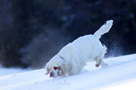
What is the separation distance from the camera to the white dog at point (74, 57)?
5.20 metres

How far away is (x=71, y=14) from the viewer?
1888 centimetres

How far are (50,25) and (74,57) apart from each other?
1433 centimetres

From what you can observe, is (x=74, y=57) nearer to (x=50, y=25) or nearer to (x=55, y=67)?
(x=55, y=67)

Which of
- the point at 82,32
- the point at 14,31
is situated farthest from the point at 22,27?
the point at 82,32

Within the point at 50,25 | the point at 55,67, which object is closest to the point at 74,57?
the point at 55,67

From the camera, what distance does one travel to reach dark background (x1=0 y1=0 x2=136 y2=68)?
17.1m

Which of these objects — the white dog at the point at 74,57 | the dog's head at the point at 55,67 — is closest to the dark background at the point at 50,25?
the white dog at the point at 74,57

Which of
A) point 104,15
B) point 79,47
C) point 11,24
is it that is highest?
point 11,24

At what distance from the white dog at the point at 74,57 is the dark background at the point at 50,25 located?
9530 mm

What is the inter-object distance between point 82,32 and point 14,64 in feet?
16.9

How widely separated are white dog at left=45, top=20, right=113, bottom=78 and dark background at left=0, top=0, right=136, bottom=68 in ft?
31.3

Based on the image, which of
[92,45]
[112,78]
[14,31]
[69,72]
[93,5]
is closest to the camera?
[112,78]

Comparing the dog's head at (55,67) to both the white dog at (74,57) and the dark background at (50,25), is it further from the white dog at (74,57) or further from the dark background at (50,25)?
the dark background at (50,25)

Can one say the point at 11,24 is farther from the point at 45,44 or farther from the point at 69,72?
the point at 69,72
